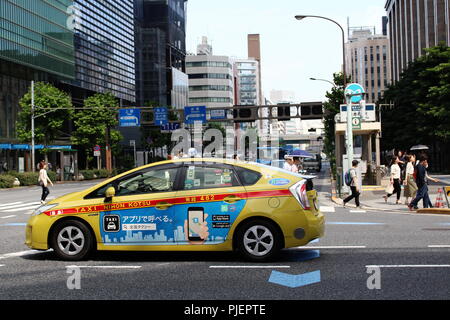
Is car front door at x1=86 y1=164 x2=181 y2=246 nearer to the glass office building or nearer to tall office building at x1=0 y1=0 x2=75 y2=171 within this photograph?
tall office building at x1=0 y1=0 x2=75 y2=171

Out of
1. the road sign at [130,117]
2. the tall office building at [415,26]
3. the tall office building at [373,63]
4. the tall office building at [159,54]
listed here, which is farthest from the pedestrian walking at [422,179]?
the tall office building at [373,63]

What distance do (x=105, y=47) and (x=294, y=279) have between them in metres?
98.8

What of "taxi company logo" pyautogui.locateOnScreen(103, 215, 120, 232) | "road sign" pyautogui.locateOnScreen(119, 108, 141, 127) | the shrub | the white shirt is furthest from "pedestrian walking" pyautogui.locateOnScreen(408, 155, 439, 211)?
"road sign" pyautogui.locateOnScreen(119, 108, 141, 127)

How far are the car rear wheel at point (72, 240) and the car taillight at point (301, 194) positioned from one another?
10.1ft

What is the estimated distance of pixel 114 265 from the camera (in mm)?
8203

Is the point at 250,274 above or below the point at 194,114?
below

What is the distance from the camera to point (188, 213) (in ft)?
27.0

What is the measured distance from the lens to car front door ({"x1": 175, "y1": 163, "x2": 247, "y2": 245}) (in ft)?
26.8

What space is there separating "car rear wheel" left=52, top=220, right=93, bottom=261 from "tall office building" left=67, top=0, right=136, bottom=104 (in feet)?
250

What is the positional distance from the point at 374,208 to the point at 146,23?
A: 4532 inches

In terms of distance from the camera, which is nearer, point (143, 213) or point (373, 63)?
point (143, 213)

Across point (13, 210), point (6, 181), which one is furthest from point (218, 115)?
point (13, 210)

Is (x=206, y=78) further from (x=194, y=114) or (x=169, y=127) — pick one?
(x=194, y=114)

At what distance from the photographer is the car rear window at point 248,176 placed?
8.34 m
